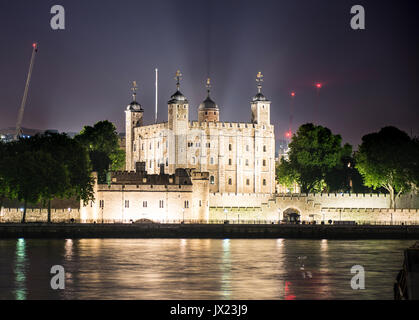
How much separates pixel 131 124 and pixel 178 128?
672 inches

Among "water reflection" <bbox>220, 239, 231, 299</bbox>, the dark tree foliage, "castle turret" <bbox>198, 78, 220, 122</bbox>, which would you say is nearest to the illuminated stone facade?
"castle turret" <bbox>198, 78, 220, 122</bbox>

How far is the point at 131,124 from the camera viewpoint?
508 ft

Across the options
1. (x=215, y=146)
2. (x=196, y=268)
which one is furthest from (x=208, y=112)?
(x=196, y=268)

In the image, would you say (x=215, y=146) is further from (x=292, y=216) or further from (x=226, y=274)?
(x=226, y=274)

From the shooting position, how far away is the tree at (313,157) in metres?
131

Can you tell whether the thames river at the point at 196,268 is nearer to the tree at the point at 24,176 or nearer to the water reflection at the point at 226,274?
the water reflection at the point at 226,274

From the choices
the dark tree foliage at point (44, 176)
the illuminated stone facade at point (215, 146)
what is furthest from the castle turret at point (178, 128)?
the dark tree foliage at point (44, 176)

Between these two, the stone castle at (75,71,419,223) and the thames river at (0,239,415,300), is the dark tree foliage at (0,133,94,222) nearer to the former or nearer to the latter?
the stone castle at (75,71,419,223)

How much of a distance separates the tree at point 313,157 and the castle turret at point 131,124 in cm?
2896

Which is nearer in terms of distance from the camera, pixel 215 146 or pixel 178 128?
pixel 178 128

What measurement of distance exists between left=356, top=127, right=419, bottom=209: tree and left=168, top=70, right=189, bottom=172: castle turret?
26.0m

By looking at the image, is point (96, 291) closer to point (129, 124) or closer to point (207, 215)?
point (207, 215)
